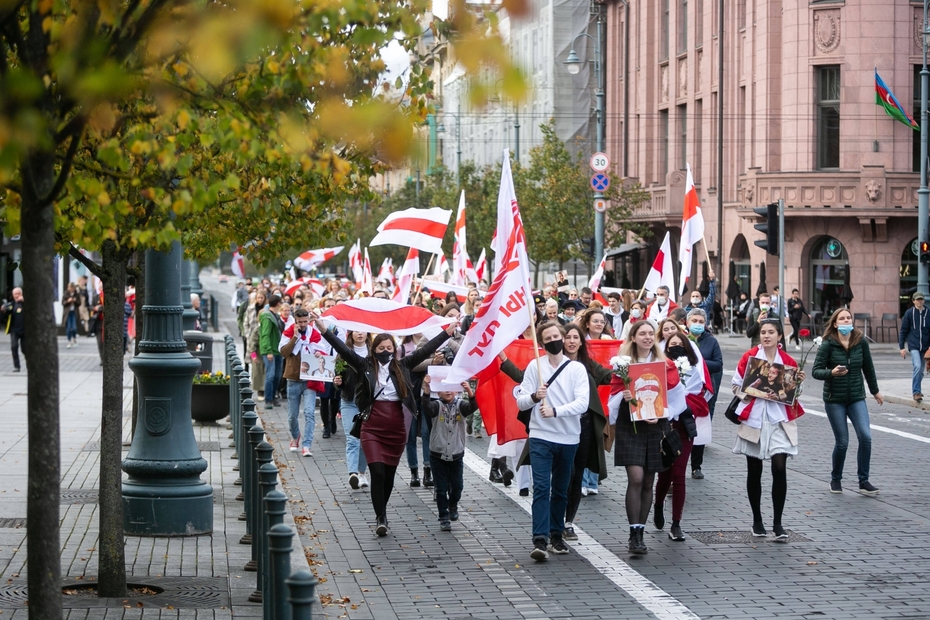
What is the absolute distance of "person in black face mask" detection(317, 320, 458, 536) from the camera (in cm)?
1077

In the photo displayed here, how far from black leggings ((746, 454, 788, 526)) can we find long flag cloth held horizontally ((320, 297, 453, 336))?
2.93 meters

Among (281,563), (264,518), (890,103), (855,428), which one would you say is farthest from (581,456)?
(890,103)

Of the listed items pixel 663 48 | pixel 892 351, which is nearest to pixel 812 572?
pixel 892 351

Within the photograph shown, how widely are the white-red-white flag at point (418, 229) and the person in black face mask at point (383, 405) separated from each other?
678 centimetres

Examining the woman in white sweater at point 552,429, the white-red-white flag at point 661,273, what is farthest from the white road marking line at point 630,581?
the white-red-white flag at point 661,273

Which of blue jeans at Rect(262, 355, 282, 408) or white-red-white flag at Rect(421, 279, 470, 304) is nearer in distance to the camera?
blue jeans at Rect(262, 355, 282, 408)

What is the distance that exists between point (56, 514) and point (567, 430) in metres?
4.73

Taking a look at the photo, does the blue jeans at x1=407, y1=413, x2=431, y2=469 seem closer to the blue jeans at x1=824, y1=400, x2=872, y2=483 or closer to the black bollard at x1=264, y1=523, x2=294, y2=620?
the blue jeans at x1=824, y1=400, x2=872, y2=483

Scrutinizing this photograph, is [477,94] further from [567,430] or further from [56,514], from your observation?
[567,430]

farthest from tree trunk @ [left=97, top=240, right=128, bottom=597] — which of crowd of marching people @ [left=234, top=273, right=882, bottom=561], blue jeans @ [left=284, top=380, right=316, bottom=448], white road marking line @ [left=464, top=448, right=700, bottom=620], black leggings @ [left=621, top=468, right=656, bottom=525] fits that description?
blue jeans @ [left=284, top=380, right=316, bottom=448]

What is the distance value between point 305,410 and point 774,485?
6.63 meters

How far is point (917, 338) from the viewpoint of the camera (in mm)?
21344

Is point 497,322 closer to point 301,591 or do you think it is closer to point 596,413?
point 596,413

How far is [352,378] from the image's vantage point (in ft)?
40.1
